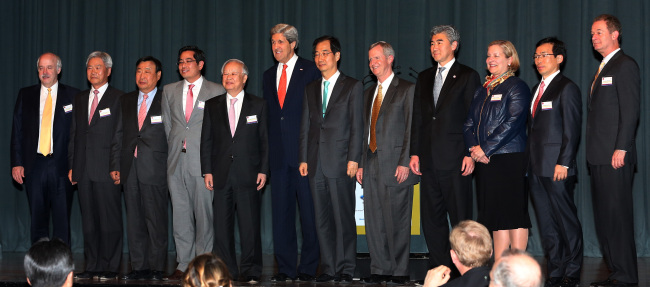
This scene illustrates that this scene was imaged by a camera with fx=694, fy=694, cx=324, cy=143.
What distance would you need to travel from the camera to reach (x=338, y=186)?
5.00 m

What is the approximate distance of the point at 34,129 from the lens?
19.1ft

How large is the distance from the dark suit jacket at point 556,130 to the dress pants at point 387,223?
91 cm

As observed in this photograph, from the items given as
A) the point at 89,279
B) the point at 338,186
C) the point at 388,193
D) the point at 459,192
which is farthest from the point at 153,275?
the point at 459,192

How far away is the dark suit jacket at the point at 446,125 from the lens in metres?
4.82

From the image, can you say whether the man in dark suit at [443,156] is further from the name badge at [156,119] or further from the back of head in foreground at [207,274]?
the back of head in foreground at [207,274]

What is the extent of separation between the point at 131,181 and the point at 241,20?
8.89ft

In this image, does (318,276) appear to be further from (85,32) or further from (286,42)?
(85,32)

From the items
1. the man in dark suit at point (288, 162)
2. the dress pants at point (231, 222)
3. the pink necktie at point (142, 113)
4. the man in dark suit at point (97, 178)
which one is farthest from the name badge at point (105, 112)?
the man in dark suit at point (288, 162)

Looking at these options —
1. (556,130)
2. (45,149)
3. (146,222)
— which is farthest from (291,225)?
(45,149)

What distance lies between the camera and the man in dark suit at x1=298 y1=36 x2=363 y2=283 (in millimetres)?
4988

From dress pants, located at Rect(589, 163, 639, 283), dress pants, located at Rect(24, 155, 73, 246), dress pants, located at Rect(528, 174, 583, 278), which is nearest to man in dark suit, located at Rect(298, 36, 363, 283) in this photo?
dress pants, located at Rect(528, 174, 583, 278)

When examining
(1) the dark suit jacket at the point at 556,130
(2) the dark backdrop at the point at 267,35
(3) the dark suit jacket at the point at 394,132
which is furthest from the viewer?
(2) the dark backdrop at the point at 267,35

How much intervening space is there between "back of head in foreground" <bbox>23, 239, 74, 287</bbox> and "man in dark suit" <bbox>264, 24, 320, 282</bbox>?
8.90ft

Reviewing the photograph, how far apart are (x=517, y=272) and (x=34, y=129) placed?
4681 mm
